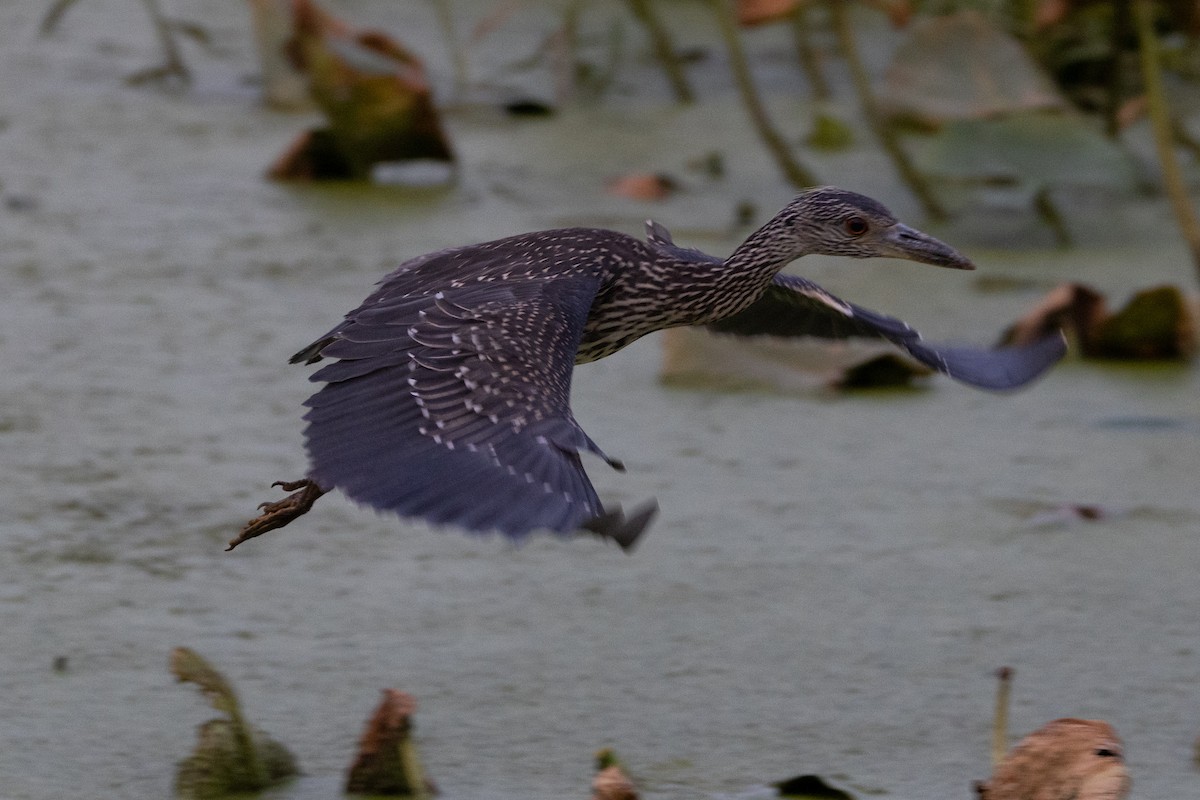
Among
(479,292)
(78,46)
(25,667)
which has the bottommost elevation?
(78,46)

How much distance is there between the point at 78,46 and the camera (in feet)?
24.1

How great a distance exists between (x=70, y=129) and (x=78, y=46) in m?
1.07

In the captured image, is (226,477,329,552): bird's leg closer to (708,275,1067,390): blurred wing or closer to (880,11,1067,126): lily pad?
(708,275,1067,390): blurred wing

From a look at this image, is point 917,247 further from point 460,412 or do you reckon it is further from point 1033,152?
point 1033,152

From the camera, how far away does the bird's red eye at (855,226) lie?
11.5 feet

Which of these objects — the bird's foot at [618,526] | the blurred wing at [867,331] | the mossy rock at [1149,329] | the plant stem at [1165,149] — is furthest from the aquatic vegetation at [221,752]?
the plant stem at [1165,149]

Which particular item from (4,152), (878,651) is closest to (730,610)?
(878,651)

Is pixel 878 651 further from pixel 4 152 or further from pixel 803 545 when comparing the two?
pixel 4 152

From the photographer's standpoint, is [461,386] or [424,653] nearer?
[461,386]

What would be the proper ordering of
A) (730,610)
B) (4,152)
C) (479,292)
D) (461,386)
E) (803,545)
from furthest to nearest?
(4,152), (803,545), (730,610), (479,292), (461,386)

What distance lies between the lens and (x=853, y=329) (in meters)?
3.69

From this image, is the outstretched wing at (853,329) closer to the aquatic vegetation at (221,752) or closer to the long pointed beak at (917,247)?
the long pointed beak at (917,247)

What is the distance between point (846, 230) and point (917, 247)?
0.14 metres

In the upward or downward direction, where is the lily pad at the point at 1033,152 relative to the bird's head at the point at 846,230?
downward
